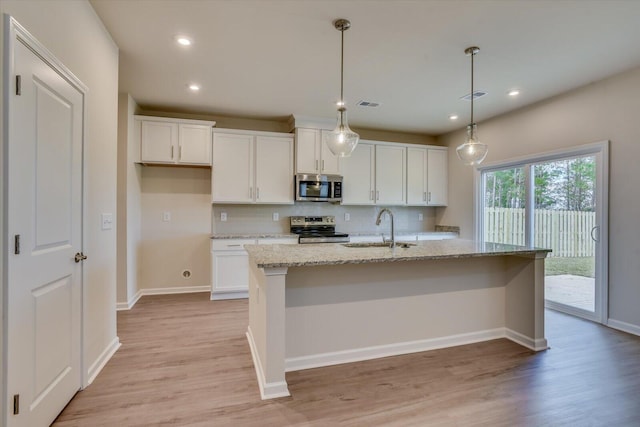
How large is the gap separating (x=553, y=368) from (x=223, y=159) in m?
4.22

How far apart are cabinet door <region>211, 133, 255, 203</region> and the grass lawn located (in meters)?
4.06

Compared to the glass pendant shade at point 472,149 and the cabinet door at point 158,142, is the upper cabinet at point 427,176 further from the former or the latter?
the cabinet door at point 158,142

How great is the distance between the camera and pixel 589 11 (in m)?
2.28

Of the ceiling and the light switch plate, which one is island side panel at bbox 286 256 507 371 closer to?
the light switch plate

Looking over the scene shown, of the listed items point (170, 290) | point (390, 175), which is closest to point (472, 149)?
point (390, 175)

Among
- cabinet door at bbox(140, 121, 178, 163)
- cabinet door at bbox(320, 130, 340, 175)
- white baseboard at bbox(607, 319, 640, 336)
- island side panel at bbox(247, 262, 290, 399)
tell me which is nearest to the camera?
island side panel at bbox(247, 262, 290, 399)

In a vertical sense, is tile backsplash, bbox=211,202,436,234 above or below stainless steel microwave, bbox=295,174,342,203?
below

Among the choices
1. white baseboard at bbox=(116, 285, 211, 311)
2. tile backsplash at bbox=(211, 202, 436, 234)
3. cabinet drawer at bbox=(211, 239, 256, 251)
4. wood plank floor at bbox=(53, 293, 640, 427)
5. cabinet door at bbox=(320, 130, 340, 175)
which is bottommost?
wood plank floor at bbox=(53, 293, 640, 427)

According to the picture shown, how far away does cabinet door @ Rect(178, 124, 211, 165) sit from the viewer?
4340 millimetres

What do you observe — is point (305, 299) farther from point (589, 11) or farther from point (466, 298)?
point (589, 11)

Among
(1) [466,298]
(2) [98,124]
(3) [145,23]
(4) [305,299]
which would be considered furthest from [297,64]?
(1) [466,298]

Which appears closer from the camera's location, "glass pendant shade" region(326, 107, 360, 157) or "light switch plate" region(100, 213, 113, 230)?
"light switch plate" region(100, 213, 113, 230)

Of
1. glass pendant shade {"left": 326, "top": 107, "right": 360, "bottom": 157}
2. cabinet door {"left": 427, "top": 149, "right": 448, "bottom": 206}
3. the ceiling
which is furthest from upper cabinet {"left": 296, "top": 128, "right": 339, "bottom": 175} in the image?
glass pendant shade {"left": 326, "top": 107, "right": 360, "bottom": 157}

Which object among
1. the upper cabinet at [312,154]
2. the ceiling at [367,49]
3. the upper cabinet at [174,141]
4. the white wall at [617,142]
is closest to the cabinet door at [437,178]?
the ceiling at [367,49]
